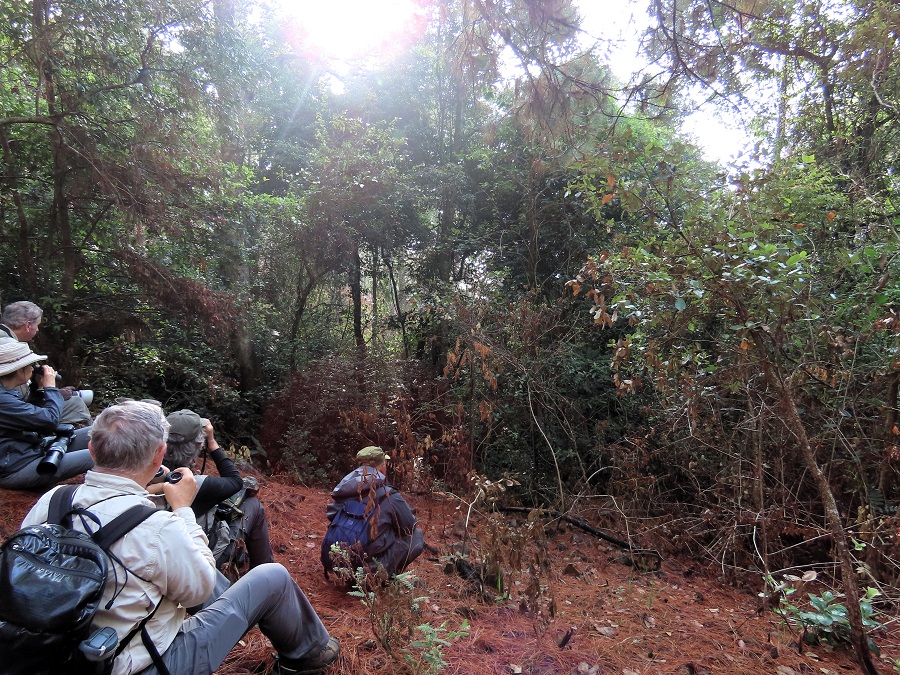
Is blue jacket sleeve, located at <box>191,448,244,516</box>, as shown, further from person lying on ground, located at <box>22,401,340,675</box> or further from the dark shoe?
the dark shoe

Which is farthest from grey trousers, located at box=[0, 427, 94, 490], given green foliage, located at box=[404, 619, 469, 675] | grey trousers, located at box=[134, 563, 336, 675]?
green foliage, located at box=[404, 619, 469, 675]

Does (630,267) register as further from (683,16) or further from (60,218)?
(60,218)

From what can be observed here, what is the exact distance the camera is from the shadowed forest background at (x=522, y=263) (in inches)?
151

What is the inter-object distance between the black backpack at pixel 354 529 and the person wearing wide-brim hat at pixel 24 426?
1802 mm

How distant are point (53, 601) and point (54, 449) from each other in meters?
2.60

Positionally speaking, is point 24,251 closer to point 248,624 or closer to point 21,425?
point 21,425

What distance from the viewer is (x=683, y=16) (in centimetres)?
376

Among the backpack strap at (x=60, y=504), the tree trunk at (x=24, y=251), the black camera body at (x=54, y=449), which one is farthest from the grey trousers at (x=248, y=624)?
the tree trunk at (x=24, y=251)

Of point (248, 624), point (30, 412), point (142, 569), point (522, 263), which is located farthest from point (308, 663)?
point (522, 263)

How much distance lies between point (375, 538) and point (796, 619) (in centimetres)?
299

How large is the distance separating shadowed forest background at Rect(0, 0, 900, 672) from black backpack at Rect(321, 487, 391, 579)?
2.81ft

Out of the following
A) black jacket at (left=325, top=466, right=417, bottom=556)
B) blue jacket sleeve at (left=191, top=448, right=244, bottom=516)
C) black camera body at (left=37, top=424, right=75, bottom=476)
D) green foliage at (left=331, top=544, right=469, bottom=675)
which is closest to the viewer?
green foliage at (left=331, top=544, right=469, bottom=675)

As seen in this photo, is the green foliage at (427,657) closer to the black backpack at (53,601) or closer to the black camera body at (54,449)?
the black backpack at (53,601)

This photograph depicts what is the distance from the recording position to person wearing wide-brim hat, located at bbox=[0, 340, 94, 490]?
3387 millimetres
